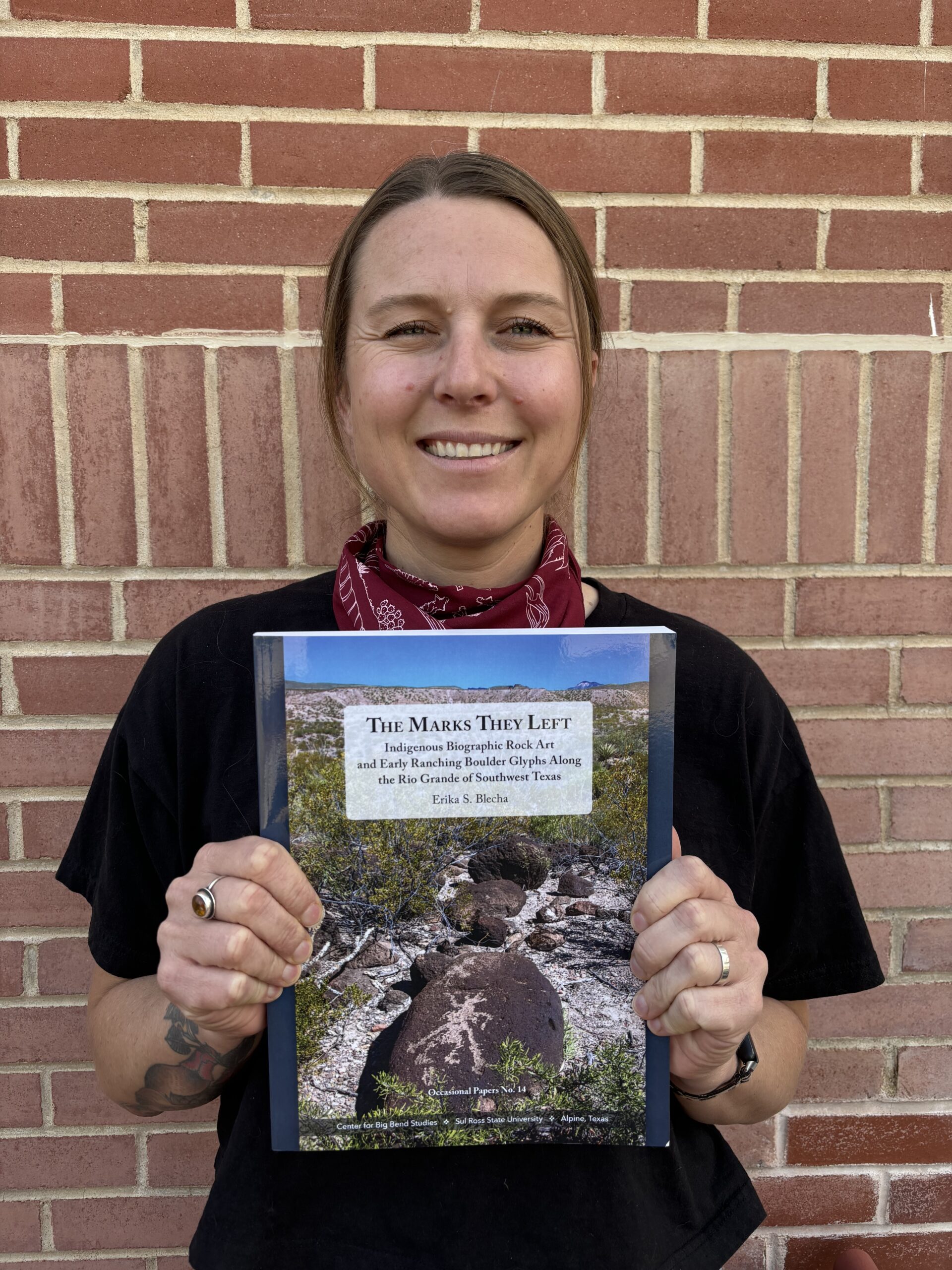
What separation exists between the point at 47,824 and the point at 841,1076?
1.45m

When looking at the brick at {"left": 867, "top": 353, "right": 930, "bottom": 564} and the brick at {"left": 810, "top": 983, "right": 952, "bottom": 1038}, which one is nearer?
the brick at {"left": 867, "top": 353, "right": 930, "bottom": 564}

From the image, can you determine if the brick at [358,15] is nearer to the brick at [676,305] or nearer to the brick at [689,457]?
the brick at [676,305]

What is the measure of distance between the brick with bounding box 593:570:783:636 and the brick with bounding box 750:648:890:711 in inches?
2.0

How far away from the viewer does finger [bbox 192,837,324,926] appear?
0.87 meters

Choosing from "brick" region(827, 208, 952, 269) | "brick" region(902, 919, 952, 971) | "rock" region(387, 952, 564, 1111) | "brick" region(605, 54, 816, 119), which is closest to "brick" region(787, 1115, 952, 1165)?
"brick" region(902, 919, 952, 971)

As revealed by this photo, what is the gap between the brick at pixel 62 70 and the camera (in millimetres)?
1401

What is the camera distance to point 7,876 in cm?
154

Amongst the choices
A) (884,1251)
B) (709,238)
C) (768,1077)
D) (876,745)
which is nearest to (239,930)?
(768,1077)

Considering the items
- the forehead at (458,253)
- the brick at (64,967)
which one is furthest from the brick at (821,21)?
the brick at (64,967)

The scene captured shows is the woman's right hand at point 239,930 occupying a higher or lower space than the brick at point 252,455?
lower

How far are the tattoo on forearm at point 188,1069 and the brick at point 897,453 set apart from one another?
1.23 meters

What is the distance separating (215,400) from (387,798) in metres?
0.84

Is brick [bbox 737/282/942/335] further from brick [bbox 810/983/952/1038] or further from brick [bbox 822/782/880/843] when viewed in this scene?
brick [bbox 810/983/952/1038]

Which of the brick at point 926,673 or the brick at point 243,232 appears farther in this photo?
the brick at point 926,673
